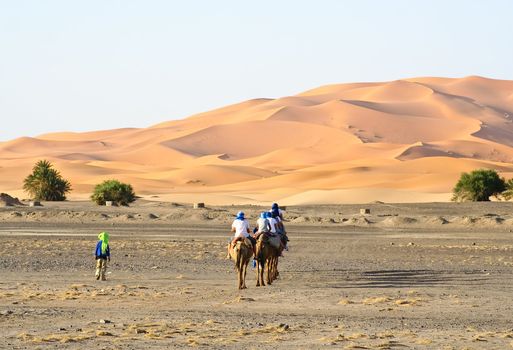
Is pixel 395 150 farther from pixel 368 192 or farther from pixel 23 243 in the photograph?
pixel 23 243

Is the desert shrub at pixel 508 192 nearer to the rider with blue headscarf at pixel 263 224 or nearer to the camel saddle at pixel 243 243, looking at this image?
the rider with blue headscarf at pixel 263 224

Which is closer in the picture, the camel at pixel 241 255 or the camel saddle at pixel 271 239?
the camel at pixel 241 255

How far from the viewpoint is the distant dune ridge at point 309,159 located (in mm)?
103812

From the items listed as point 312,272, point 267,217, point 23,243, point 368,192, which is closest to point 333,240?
point 23,243

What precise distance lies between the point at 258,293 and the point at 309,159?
445 feet

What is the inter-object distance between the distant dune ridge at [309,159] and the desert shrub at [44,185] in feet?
50.5

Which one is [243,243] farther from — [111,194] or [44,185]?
[44,185]

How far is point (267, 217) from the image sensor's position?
23766mm

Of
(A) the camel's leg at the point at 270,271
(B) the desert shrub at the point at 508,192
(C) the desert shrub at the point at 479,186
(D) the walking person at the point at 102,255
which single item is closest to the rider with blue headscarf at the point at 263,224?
(A) the camel's leg at the point at 270,271

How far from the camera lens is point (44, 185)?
72188mm

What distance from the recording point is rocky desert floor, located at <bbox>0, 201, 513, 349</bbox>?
51.3 feet

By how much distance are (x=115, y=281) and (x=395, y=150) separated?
12871 centimetres

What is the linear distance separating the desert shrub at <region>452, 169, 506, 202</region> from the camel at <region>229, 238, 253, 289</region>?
4813 centimetres

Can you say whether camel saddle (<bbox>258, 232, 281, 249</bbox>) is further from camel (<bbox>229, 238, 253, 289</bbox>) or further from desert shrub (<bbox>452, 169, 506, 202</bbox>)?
desert shrub (<bbox>452, 169, 506, 202</bbox>)
